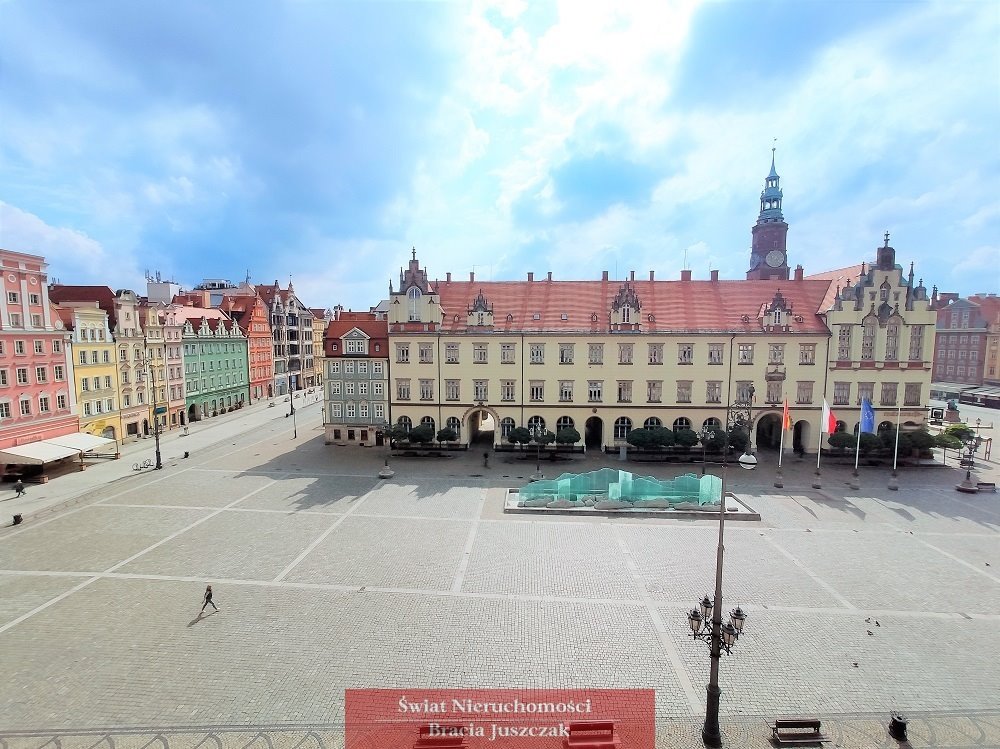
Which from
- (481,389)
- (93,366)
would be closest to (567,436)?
(481,389)

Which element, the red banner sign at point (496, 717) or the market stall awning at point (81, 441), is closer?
the red banner sign at point (496, 717)

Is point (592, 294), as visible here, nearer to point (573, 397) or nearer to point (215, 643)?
point (573, 397)

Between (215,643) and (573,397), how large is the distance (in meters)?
33.2

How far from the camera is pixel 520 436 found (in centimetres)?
4334

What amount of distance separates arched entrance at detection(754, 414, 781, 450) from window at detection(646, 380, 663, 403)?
9.27m

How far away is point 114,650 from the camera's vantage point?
17422mm

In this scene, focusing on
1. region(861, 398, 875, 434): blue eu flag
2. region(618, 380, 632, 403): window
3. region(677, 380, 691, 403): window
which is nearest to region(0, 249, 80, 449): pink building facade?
region(618, 380, 632, 403): window

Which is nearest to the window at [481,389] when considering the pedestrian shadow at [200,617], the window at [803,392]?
the window at [803,392]

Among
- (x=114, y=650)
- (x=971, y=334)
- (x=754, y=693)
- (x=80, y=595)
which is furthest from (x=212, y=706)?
(x=971, y=334)

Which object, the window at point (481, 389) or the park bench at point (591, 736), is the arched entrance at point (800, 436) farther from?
the park bench at point (591, 736)

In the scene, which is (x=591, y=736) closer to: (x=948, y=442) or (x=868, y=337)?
(x=948, y=442)

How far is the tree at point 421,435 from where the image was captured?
1721 inches

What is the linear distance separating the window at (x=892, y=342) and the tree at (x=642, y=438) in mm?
21403

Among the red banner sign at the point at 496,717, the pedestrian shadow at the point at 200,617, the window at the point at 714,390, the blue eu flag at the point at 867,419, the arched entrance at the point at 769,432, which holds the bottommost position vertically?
the red banner sign at the point at 496,717
